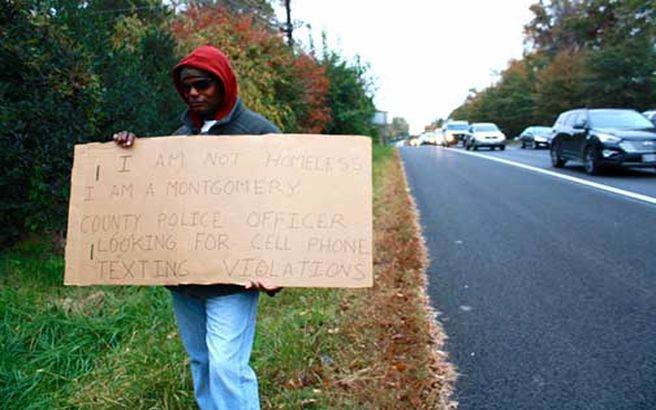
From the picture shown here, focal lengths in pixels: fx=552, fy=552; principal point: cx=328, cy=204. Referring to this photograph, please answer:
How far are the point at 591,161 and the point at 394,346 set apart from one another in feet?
38.6

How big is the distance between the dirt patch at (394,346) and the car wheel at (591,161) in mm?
9168

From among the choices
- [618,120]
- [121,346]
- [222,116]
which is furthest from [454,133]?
[222,116]

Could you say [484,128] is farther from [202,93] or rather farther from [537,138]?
[202,93]

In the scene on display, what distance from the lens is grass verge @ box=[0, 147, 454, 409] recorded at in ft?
10.3

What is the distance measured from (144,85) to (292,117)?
26.5 ft

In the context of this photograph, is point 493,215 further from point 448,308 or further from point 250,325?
point 250,325

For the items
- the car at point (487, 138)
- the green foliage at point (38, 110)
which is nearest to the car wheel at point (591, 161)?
the green foliage at point (38, 110)

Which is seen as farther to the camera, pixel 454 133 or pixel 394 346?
pixel 454 133

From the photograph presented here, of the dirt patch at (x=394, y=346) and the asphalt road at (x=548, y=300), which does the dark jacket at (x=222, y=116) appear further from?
the asphalt road at (x=548, y=300)

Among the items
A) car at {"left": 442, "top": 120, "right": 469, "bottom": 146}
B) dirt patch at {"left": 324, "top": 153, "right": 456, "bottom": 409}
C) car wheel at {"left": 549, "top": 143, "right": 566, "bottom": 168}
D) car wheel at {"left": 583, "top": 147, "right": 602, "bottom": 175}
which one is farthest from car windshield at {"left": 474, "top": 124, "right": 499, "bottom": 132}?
dirt patch at {"left": 324, "top": 153, "right": 456, "bottom": 409}

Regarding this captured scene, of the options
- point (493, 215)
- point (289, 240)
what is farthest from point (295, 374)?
point (493, 215)

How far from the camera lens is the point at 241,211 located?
7.74 feet

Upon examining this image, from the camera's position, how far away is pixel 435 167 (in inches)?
718

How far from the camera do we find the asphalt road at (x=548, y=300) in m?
3.23
